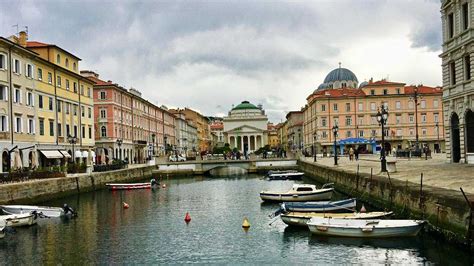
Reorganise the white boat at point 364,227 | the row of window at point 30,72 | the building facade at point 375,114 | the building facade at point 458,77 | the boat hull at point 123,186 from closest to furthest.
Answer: the white boat at point 364,227 < the building facade at point 458,77 < the row of window at point 30,72 < the boat hull at point 123,186 < the building facade at point 375,114

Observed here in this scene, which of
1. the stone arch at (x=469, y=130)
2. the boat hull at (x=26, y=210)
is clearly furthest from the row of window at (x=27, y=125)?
the stone arch at (x=469, y=130)

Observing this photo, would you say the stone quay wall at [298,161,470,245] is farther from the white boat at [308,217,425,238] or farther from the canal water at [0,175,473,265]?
the white boat at [308,217,425,238]

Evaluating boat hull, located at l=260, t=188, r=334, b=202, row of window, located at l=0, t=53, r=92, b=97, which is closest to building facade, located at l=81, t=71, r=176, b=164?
row of window, located at l=0, t=53, r=92, b=97

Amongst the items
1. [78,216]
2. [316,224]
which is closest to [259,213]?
[316,224]

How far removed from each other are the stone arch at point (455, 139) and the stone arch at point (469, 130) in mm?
1883

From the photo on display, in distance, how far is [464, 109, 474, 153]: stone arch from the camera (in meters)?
37.9

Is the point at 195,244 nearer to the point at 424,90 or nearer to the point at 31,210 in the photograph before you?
the point at 31,210

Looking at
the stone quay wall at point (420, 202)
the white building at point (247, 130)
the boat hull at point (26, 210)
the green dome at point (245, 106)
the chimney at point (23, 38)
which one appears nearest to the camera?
the stone quay wall at point (420, 202)

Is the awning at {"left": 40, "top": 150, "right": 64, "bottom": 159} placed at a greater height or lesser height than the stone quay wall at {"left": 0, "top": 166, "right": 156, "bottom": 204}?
greater

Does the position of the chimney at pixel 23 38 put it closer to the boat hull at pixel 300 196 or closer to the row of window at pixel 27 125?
the row of window at pixel 27 125

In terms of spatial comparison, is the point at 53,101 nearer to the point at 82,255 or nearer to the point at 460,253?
the point at 82,255

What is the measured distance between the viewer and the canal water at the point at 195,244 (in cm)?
2008

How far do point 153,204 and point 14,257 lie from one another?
20.1 meters

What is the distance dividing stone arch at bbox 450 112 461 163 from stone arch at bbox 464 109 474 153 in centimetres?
188
